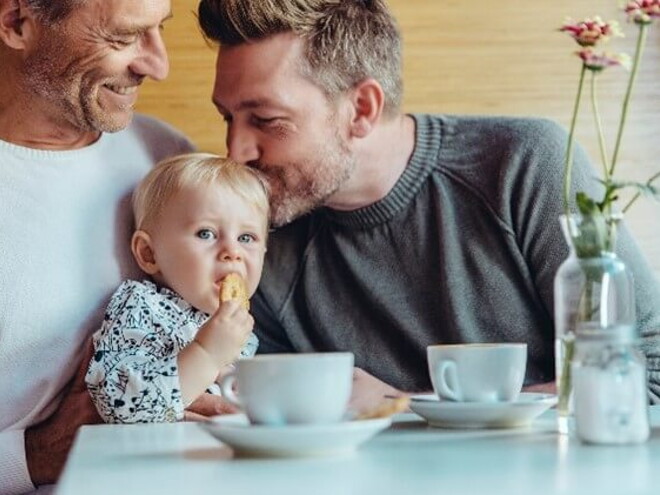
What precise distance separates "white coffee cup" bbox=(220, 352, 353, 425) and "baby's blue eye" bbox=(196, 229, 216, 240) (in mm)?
731

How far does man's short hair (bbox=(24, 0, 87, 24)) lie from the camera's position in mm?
1932

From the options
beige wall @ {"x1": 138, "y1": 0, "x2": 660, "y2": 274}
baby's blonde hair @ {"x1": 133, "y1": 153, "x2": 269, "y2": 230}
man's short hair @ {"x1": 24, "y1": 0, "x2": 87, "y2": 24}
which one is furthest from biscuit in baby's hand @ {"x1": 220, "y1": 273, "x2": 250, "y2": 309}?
beige wall @ {"x1": 138, "y1": 0, "x2": 660, "y2": 274}

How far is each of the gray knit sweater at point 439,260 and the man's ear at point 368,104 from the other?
84mm

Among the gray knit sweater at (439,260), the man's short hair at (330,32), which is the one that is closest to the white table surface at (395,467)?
the gray knit sweater at (439,260)

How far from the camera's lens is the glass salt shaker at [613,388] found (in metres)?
1.08

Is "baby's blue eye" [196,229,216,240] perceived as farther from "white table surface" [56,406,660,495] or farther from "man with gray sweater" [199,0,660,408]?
"white table surface" [56,406,660,495]

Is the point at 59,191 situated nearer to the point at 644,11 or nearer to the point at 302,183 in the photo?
the point at 302,183

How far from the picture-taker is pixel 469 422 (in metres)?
1.25

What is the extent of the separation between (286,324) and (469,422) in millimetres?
917

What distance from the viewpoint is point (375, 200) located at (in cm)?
211

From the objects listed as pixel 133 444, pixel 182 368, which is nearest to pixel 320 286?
pixel 182 368

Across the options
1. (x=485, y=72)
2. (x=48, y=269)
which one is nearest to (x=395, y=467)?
(x=48, y=269)

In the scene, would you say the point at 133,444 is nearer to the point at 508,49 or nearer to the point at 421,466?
the point at 421,466

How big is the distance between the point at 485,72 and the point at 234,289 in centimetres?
107
